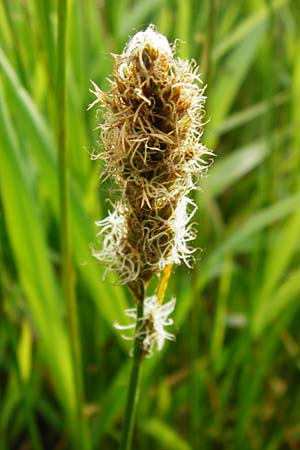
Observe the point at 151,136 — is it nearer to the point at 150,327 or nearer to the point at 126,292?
the point at 150,327

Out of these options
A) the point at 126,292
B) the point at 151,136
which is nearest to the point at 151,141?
the point at 151,136

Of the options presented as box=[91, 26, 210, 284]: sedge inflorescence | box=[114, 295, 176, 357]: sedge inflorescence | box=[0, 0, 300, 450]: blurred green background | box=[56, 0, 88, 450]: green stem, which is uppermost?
box=[0, 0, 300, 450]: blurred green background

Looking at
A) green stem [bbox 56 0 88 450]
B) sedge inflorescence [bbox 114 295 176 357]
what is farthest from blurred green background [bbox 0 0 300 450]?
sedge inflorescence [bbox 114 295 176 357]

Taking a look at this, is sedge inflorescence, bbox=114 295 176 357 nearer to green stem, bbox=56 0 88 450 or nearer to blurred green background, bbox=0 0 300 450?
green stem, bbox=56 0 88 450

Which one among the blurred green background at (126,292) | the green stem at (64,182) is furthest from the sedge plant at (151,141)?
the blurred green background at (126,292)

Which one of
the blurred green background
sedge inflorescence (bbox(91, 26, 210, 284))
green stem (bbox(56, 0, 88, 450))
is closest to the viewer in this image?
sedge inflorescence (bbox(91, 26, 210, 284))

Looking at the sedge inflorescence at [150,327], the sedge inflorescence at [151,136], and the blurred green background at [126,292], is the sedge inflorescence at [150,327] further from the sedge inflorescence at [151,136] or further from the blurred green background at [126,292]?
the blurred green background at [126,292]
